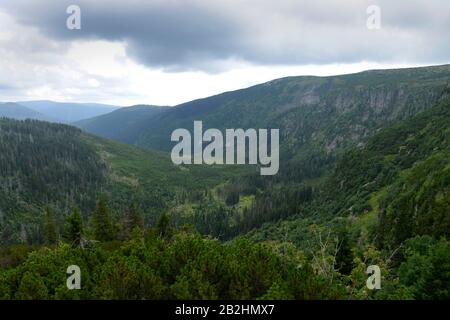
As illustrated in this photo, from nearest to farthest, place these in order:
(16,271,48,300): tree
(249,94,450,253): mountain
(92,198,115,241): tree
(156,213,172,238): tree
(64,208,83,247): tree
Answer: (16,271,48,300): tree → (249,94,450,253): mountain → (64,208,83,247): tree → (156,213,172,238): tree → (92,198,115,241): tree

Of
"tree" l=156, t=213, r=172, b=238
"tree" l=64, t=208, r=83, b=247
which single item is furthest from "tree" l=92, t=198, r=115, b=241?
"tree" l=64, t=208, r=83, b=247

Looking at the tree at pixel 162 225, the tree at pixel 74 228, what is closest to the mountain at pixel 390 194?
the tree at pixel 162 225

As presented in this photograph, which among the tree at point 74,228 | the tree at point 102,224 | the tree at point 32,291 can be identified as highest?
the tree at point 32,291

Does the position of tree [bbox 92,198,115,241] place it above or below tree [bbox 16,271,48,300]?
below

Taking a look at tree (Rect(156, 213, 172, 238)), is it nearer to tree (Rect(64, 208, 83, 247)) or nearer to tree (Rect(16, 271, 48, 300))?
tree (Rect(64, 208, 83, 247))

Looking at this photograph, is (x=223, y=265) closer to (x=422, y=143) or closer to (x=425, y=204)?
(x=425, y=204)

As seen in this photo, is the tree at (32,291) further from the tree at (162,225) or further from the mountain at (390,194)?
the tree at (162,225)

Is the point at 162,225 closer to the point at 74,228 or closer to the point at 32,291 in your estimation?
the point at 74,228

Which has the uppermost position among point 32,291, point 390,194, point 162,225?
→ point 32,291

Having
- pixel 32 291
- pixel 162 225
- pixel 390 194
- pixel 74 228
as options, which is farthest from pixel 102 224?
pixel 390 194

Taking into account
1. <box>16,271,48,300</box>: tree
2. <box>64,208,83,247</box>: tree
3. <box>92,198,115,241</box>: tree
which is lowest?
<box>92,198,115,241</box>: tree
